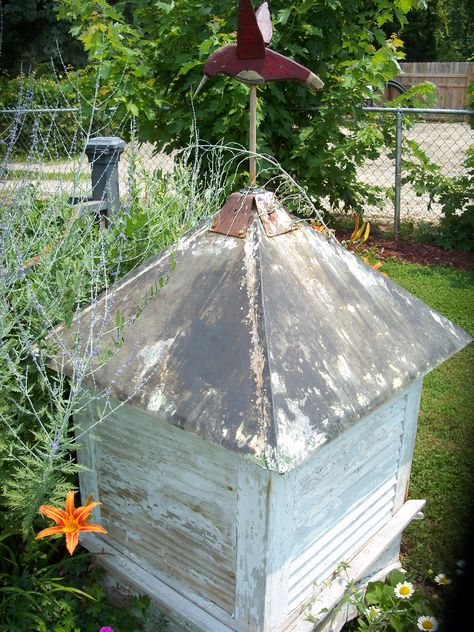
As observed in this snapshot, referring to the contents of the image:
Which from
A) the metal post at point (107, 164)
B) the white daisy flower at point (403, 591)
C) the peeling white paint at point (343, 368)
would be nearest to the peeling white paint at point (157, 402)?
the peeling white paint at point (343, 368)

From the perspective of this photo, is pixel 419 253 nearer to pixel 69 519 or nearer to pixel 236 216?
pixel 236 216

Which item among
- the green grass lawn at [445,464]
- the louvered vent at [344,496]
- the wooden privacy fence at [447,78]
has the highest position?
the wooden privacy fence at [447,78]

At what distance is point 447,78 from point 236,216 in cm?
2187

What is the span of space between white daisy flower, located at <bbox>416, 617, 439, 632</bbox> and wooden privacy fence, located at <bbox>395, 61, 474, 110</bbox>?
20781mm

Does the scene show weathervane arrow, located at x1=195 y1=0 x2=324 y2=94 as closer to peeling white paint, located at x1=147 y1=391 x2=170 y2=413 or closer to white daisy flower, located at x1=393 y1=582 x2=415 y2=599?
peeling white paint, located at x1=147 y1=391 x2=170 y2=413

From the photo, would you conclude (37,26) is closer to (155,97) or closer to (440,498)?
(155,97)

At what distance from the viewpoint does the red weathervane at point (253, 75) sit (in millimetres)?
1771

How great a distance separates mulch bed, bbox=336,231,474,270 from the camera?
20.2 feet

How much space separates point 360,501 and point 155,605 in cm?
71

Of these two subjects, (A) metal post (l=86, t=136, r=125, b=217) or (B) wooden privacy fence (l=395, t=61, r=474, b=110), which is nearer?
(A) metal post (l=86, t=136, r=125, b=217)

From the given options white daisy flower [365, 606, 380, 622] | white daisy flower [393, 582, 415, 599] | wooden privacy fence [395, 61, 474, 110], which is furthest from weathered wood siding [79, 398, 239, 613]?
wooden privacy fence [395, 61, 474, 110]

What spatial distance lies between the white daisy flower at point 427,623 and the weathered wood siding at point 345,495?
31cm

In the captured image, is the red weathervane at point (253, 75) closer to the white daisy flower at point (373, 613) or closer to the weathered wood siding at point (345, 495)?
the weathered wood siding at point (345, 495)

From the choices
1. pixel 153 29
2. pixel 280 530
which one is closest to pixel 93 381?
pixel 280 530
